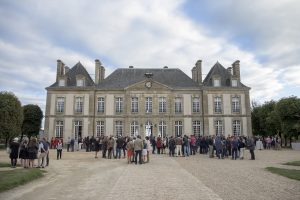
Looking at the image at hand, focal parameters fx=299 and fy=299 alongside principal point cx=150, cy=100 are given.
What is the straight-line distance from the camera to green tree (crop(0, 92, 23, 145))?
21781mm

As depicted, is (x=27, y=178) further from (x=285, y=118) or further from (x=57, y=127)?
(x=285, y=118)

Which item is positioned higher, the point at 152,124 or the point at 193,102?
the point at 193,102

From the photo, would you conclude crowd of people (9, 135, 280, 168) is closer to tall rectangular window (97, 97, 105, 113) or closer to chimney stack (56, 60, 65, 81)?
tall rectangular window (97, 97, 105, 113)

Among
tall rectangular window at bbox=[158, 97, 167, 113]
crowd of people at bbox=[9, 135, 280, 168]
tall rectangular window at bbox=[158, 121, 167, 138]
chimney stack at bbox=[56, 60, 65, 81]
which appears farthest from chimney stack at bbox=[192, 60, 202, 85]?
chimney stack at bbox=[56, 60, 65, 81]

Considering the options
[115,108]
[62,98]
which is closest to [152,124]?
[115,108]

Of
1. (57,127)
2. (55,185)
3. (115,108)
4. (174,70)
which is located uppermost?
(174,70)

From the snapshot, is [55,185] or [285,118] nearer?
[55,185]

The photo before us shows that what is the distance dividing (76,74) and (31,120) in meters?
11.5

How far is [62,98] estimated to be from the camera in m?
32.0

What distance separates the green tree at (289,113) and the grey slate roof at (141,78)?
28.9 feet

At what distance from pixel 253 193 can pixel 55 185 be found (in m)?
5.23

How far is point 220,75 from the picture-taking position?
3344 centimetres

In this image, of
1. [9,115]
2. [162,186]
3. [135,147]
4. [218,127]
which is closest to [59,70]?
[9,115]

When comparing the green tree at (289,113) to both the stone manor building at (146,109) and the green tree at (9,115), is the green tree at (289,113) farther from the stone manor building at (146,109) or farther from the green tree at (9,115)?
the green tree at (9,115)
